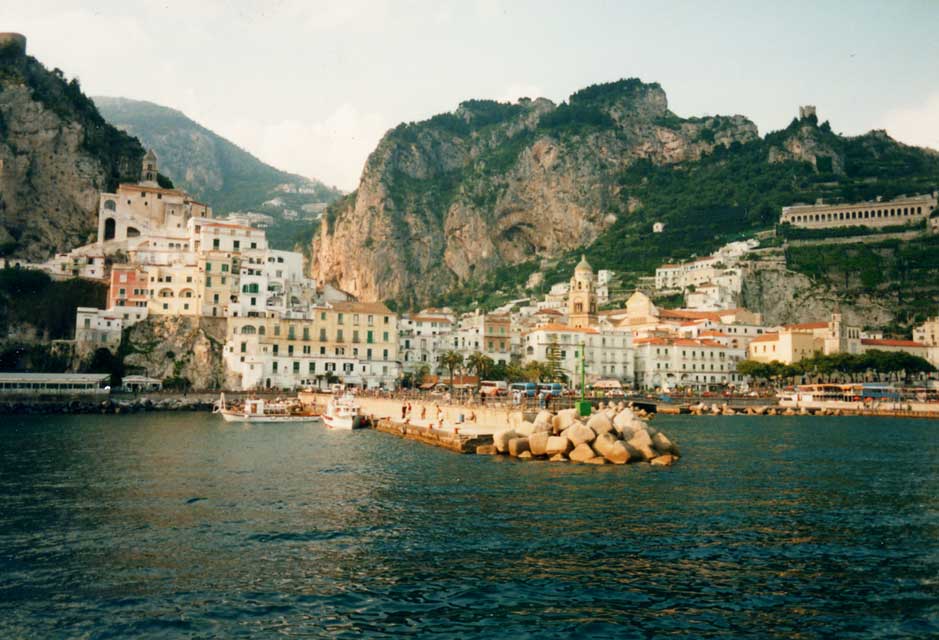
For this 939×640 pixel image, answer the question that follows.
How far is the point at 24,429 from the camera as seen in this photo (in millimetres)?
49906

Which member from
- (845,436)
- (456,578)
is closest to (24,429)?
(456,578)

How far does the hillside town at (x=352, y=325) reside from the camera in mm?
79625

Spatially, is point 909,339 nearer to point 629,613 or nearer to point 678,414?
point 678,414

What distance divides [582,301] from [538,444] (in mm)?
82437

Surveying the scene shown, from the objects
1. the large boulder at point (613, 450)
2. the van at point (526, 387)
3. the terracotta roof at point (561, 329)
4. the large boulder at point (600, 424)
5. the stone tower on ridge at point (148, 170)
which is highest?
the stone tower on ridge at point (148, 170)

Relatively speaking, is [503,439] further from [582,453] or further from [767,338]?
[767,338]

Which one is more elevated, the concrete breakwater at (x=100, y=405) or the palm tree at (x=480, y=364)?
the palm tree at (x=480, y=364)

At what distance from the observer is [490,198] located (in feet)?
573

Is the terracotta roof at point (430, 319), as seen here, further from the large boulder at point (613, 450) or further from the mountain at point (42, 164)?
the large boulder at point (613, 450)

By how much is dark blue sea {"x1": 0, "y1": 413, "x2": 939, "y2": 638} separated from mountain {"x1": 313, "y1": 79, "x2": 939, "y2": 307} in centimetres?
12320

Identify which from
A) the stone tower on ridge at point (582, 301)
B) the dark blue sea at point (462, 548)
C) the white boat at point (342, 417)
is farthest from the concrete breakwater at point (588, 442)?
the stone tower on ridge at point (582, 301)

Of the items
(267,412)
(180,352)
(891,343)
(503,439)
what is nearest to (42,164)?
(180,352)

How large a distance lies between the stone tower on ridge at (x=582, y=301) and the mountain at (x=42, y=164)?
2518 inches

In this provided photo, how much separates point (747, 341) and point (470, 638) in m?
104
